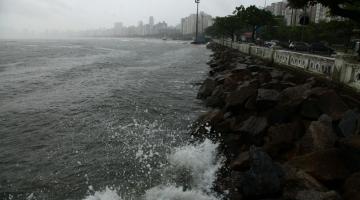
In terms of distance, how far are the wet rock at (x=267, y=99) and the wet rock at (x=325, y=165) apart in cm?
417

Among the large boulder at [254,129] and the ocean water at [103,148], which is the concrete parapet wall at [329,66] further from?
the ocean water at [103,148]

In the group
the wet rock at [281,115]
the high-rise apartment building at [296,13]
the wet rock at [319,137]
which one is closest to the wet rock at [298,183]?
the wet rock at [319,137]

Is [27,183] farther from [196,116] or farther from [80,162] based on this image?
[196,116]

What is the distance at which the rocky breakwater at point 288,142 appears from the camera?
267 inches

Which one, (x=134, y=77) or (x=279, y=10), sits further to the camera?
(x=279, y=10)

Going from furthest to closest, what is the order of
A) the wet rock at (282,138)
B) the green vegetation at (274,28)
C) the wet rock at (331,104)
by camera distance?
the green vegetation at (274,28) < the wet rock at (331,104) < the wet rock at (282,138)

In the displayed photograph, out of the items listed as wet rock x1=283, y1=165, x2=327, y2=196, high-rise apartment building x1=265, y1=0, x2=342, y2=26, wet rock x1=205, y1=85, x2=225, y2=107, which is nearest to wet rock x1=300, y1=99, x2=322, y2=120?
wet rock x1=283, y1=165, x2=327, y2=196

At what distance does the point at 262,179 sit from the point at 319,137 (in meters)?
2.19

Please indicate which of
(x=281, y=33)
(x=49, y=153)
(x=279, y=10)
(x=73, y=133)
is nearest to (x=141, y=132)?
(x=73, y=133)

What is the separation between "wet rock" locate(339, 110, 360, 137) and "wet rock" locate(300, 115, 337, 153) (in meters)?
0.27

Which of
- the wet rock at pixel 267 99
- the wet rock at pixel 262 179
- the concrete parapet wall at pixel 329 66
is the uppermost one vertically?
the concrete parapet wall at pixel 329 66

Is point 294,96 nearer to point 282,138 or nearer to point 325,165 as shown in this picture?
point 282,138

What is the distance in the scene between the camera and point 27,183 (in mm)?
8938

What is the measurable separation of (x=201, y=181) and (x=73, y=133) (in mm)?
6575
